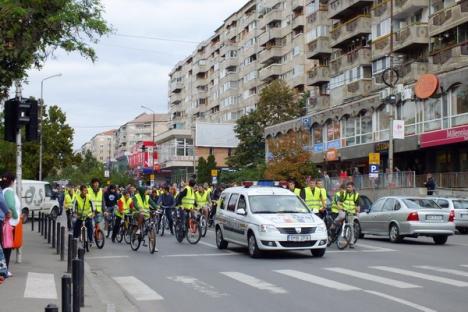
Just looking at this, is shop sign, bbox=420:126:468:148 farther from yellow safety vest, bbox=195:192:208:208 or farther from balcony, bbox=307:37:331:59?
balcony, bbox=307:37:331:59

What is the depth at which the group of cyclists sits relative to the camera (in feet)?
62.7

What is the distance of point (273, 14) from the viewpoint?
3265 inches

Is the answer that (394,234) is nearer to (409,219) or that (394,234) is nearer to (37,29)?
(409,219)

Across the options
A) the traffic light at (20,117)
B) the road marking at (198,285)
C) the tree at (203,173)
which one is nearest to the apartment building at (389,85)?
the tree at (203,173)

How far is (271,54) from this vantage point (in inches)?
3253

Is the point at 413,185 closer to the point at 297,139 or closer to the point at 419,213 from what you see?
the point at 297,139

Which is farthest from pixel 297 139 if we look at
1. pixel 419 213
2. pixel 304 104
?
pixel 419 213

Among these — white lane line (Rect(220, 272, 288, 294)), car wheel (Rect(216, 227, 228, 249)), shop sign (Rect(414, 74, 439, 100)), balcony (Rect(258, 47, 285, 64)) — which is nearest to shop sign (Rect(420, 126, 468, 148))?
shop sign (Rect(414, 74, 439, 100))

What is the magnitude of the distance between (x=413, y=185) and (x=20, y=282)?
3034cm

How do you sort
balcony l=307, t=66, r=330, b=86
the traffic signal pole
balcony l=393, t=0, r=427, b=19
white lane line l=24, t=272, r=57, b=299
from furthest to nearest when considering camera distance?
balcony l=307, t=66, r=330, b=86 → balcony l=393, t=0, r=427, b=19 → the traffic signal pole → white lane line l=24, t=272, r=57, b=299

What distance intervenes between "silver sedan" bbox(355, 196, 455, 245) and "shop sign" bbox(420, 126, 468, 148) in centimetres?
1713

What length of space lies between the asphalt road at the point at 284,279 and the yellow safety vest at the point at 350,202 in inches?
41.6

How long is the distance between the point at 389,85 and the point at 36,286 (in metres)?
30.5

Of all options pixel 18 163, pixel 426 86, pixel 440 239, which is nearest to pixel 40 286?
pixel 18 163
